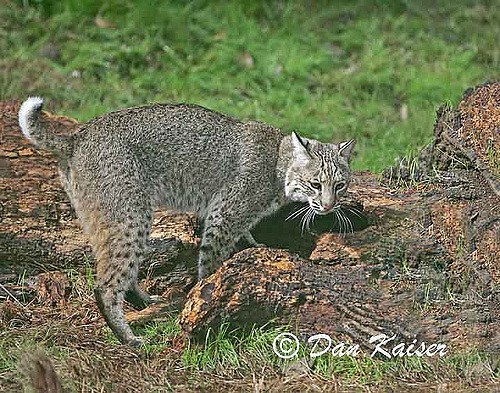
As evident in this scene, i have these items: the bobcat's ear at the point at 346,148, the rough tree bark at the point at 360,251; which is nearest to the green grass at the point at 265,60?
the bobcat's ear at the point at 346,148

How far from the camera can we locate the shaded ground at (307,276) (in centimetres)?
530

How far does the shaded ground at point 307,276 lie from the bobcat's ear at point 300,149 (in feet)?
1.21

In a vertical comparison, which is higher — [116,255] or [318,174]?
[318,174]

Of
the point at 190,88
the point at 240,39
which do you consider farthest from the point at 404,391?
the point at 240,39

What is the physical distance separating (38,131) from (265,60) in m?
4.54

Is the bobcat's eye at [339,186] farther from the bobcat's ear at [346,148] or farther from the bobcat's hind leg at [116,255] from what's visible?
the bobcat's hind leg at [116,255]

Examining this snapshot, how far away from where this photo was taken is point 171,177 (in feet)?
21.2

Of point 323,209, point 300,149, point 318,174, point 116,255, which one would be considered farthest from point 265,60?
point 116,255

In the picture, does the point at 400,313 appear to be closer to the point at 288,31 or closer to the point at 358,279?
the point at 358,279

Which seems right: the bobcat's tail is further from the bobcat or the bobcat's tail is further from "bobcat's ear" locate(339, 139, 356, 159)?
"bobcat's ear" locate(339, 139, 356, 159)

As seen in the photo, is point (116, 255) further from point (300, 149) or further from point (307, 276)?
point (300, 149)

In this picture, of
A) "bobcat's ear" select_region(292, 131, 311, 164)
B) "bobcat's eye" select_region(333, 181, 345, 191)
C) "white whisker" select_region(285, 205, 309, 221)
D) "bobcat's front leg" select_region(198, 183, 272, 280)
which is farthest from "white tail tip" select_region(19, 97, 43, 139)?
"bobcat's eye" select_region(333, 181, 345, 191)

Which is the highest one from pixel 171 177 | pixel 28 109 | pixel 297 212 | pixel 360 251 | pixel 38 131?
pixel 28 109

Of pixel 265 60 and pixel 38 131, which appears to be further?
pixel 265 60
